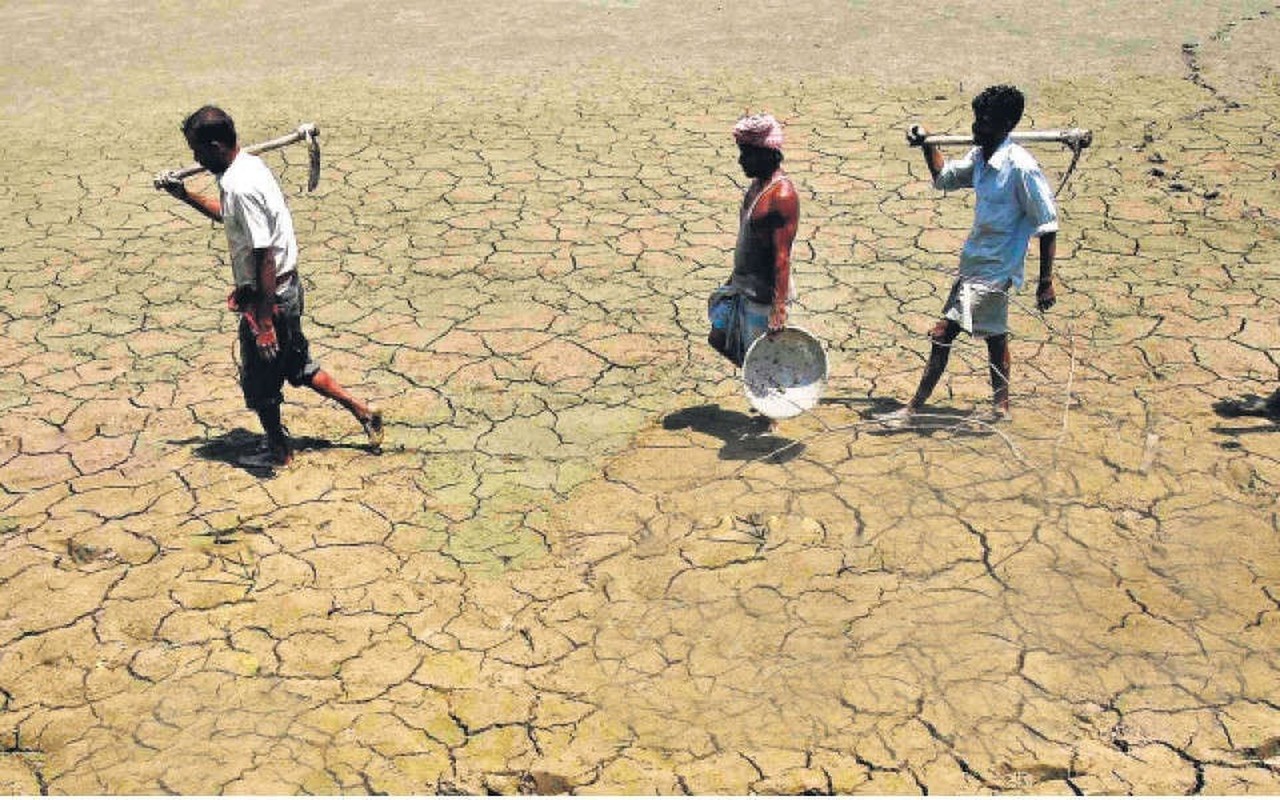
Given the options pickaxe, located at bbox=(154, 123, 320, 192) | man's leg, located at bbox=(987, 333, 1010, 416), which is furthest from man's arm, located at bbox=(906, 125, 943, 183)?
pickaxe, located at bbox=(154, 123, 320, 192)

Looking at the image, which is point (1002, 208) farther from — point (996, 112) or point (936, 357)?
point (936, 357)

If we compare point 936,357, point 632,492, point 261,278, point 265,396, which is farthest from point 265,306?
point 936,357

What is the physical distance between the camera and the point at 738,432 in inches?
217

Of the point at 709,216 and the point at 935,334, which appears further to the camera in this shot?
the point at 709,216

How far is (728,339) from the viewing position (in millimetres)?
5430

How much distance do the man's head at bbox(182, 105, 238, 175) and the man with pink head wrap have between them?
1875 millimetres

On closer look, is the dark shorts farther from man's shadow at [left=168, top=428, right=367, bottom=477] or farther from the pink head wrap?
the pink head wrap

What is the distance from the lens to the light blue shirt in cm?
489

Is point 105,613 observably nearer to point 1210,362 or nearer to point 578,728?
point 578,728

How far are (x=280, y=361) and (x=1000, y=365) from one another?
9.58ft

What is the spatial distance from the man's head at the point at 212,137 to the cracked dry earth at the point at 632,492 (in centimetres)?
130

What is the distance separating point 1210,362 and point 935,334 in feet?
4.96

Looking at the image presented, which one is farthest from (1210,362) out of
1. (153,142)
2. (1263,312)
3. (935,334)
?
(153,142)

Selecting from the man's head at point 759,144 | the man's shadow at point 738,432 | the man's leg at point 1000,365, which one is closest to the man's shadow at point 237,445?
the man's shadow at point 738,432
